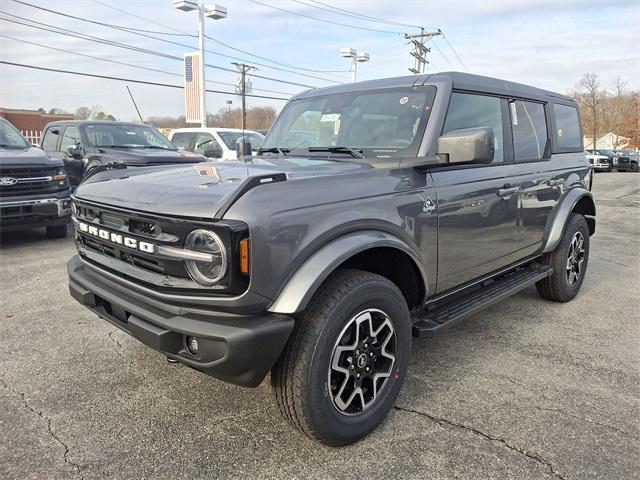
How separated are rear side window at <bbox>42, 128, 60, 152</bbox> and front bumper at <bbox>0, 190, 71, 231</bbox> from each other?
8.57 feet

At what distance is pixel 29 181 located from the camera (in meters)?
6.97

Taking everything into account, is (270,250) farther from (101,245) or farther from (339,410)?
(101,245)

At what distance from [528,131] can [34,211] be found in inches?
255

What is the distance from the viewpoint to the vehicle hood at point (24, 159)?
673 cm

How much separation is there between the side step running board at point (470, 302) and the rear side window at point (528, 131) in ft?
3.20

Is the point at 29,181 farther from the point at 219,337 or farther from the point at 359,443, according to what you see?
the point at 359,443

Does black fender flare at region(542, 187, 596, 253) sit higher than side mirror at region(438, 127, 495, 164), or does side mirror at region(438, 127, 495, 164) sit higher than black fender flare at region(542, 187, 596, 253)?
side mirror at region(438, 127, 495, 164)

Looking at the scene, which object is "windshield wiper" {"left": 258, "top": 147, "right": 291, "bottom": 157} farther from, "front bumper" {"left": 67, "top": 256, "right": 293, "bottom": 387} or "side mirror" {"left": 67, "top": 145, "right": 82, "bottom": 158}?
"side mirror" {"left": 67, "top": 145, "right": 82, "bottom": 158}

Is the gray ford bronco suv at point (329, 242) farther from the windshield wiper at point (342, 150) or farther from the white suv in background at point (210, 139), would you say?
the white suv in background at point (210, 139)

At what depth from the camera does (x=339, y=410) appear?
244 cm

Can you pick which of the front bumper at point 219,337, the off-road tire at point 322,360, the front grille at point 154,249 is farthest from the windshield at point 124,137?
the off-road tire at point 322,360

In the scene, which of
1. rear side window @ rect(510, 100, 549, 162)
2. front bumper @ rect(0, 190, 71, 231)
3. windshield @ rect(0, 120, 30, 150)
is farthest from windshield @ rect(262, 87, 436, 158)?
windshield @ rect(0, 120, 30, 150)

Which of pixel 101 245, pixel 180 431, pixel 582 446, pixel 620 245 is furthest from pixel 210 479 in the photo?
pixel 620 245

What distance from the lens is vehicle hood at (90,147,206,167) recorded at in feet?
25.6
